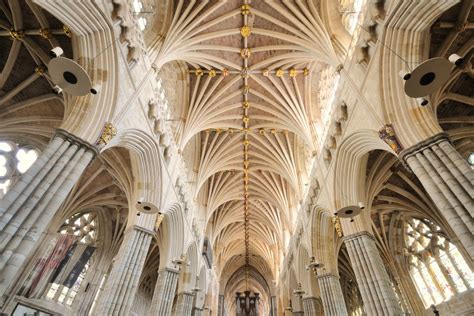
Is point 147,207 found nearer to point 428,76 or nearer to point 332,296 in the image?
point 428,76

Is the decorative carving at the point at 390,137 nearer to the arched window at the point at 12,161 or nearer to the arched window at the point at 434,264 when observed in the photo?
the arched window at the point at 434,264

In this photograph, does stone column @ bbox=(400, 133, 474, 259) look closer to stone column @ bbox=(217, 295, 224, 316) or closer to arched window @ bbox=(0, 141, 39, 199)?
arched window @ bbox=(0, 141, 39, 199)

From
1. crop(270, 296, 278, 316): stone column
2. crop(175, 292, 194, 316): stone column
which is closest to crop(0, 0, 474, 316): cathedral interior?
crop(175, 292, 194, 316): stone column

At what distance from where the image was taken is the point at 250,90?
17.4 metres

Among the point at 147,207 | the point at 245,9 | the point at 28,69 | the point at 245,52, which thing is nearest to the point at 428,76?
the point at 147,207

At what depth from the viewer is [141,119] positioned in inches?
421

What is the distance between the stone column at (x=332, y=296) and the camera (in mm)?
12672

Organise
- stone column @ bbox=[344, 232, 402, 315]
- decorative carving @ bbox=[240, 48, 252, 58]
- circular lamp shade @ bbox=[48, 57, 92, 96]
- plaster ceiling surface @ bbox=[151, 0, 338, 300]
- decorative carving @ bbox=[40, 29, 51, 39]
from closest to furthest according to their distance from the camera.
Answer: circular lamp shade @ bbox=[48, 57, 92, 96]
stone column @ bbox=[344, 232, 402, 315]
decorative carving @ bbox=[40, 29, 51, 39]
plaster ceiling surface @ bbox=[151, 0, 338, 300]
decorative carving @ bbox=[240, 48, 252, 58]

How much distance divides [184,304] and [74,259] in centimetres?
676

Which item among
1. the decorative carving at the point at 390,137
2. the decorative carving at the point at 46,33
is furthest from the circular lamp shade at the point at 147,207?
the decorative carving at the point at 390,137

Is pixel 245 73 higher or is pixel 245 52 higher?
pixel 245 73

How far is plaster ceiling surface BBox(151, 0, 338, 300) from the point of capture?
13.5 meters

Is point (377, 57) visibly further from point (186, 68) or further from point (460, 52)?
point (186, 68)

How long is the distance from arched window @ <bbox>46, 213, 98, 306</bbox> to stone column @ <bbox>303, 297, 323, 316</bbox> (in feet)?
40.9
